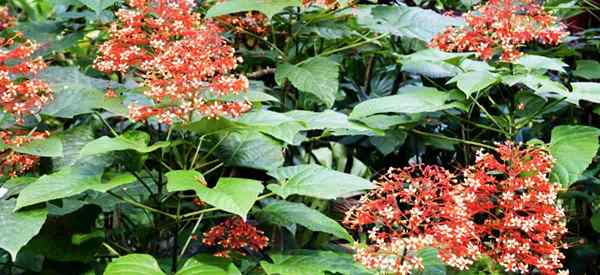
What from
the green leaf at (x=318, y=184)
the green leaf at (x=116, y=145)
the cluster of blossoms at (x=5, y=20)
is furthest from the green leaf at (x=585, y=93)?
the cluster of blossoms at (x=5, y=20)

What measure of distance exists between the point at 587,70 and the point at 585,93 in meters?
0.62

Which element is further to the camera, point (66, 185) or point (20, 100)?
point (20, 100)

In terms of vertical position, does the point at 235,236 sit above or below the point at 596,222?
above

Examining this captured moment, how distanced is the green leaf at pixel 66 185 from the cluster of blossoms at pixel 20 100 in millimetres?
186

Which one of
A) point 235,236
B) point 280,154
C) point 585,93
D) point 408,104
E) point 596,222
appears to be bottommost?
point 596,222

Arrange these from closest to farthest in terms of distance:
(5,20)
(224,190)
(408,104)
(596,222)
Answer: (224,190) < (408,104) < (596,222) < (5,20)

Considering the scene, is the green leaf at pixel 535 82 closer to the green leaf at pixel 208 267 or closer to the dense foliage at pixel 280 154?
the dense foliage at pixel 280 154

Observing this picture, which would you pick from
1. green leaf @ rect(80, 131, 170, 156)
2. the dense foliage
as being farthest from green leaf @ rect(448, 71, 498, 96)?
green leaf @ rect(80, 131, 170, 156)

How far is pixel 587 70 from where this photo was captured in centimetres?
248

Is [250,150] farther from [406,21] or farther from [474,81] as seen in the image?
[406,21]

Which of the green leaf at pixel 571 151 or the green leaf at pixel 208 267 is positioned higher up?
the green leaf at pixel 571 151

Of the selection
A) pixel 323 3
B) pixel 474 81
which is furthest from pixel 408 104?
pixel 323 3

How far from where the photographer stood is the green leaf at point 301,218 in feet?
5.77

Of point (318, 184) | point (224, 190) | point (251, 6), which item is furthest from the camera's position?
point (251, 6)
